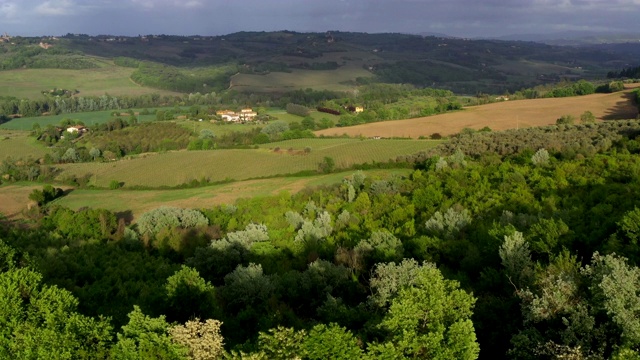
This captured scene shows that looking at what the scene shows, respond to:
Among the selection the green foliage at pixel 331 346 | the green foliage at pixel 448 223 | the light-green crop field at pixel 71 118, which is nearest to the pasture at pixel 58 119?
the light-green crop field at pixel 71 118

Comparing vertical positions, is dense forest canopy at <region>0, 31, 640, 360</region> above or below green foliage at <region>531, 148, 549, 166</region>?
below

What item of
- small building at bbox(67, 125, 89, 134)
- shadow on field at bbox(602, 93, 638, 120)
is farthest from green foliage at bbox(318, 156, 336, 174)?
small building at bbox(67, 125, 89, 134)

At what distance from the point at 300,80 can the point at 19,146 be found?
10337 cm

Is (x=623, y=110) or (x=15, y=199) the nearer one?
(x=15, y=199)

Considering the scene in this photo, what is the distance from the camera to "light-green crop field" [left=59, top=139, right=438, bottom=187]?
2264 inches

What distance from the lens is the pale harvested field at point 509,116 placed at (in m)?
65.8

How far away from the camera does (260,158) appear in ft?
207

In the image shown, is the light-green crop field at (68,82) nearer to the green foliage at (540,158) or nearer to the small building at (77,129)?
the small building at (77,129)

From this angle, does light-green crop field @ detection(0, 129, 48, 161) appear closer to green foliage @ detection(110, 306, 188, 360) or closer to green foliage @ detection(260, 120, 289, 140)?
green foliage @ detection(260, 120, 289, 140)

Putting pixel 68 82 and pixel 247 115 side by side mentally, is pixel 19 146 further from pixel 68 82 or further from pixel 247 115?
pixel 68 82

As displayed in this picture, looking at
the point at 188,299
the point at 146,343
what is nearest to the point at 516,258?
the point at 188,299

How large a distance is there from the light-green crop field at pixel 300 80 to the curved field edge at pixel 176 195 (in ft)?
349

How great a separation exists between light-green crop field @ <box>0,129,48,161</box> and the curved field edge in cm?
2703

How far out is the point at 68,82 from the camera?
6373 inches
